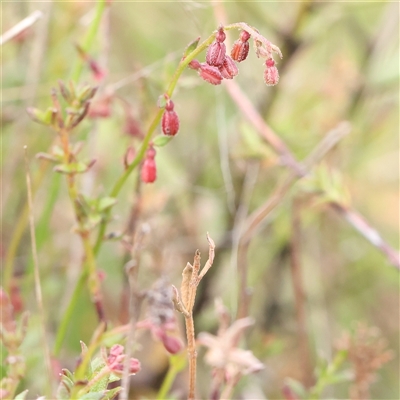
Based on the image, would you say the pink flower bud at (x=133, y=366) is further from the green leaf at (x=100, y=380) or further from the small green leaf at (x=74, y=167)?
the small green leaf at (x=74, y=167)

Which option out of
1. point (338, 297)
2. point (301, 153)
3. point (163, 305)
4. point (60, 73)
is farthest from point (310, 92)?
point (163, 305)

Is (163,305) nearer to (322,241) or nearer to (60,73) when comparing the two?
(60,73)

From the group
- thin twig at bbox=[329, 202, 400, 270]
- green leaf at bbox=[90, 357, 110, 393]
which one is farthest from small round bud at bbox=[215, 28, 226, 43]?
thin twig at bbox=[329, 202, 400, 270]

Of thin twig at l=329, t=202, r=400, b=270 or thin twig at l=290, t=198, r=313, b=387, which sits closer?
thin twig at l=329, t=202, r=400, b=270

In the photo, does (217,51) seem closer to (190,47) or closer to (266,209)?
(190,47)

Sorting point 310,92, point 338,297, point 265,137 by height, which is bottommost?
point 338,297

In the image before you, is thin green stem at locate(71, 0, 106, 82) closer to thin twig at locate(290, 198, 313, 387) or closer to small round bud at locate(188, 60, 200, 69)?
small round bud at locate(188, 60, 200, 69)
